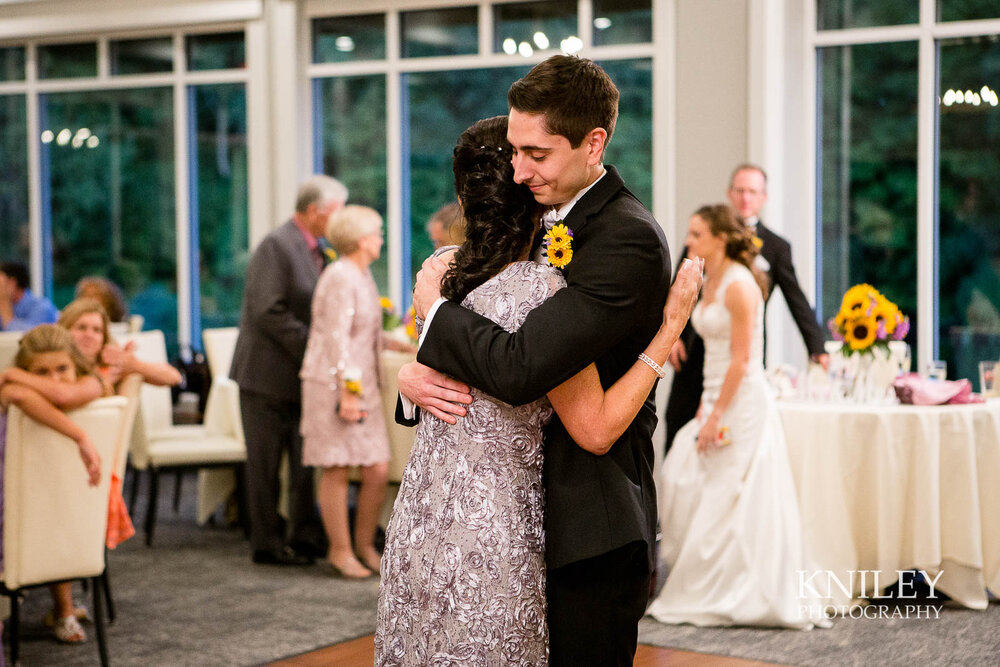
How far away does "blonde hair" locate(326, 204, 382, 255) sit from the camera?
541 cm

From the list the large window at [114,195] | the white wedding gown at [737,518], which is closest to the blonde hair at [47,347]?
the white wedding gown at [737,518]

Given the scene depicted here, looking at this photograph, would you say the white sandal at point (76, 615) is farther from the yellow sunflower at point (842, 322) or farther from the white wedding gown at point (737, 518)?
the yellow sunflower at point (842, 322)

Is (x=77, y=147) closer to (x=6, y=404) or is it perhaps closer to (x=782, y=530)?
(x=6, y=404)

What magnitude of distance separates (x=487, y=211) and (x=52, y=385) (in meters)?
2.50

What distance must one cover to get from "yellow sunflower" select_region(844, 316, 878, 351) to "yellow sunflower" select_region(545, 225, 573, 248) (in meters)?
3.51

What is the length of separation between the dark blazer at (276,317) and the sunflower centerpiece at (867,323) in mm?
2594

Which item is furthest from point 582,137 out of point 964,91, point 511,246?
point 964,91

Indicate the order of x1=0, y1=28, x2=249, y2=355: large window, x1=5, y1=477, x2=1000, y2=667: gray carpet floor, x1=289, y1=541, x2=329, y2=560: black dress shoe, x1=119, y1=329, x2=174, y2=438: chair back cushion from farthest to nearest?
x1=0, y1=28, x2=249, y2=355: large window
x1=119, y1=329, x2=174, y2=438: chair back cushion
x1=289, y1=541, x2=329, y2=560: black dress shoe
x1=5, y1=477, x2=1000, y2=667: gray carpet floor

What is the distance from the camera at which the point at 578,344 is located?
1.75 metres

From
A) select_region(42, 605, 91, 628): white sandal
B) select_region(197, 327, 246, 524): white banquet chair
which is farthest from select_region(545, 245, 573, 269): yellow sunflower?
select_region(197, 327, 246, 524): white banquet chair

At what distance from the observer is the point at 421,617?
1861mm

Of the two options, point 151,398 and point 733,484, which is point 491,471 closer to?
point 733,484

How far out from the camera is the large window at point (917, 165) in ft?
21.7

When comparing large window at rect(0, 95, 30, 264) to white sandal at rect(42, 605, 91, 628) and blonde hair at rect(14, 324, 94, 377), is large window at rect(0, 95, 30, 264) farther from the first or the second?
blonde hair at rect(14, 324, 94, 377)
